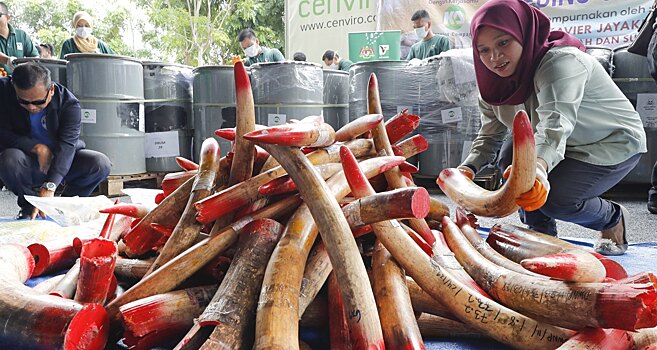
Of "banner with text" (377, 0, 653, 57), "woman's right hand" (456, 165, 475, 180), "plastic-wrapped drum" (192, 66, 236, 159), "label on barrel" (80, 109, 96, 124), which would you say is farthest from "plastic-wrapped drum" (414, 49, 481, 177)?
"label on barrel" (80, 109, 96, 124)

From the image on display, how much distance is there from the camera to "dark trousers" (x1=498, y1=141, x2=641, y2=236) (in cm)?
239

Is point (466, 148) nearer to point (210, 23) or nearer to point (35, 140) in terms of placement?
point (35, 140)

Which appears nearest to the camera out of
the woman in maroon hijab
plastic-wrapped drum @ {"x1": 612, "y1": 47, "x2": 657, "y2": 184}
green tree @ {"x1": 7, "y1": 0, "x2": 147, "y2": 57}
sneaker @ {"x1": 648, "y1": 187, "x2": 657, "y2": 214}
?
the woman in maroon hijab

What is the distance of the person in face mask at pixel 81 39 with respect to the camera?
18.1ft

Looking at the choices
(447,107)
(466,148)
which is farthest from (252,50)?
(466,148)

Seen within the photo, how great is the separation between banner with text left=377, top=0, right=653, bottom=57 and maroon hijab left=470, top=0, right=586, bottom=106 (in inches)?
169

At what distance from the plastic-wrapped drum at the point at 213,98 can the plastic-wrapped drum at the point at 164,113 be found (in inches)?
8.7

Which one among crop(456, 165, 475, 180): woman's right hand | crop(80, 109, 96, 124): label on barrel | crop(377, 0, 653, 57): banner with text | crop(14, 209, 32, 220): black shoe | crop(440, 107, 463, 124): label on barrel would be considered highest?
crop(377, 0, 653, 57): banner with text

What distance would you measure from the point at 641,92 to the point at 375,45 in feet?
10.4

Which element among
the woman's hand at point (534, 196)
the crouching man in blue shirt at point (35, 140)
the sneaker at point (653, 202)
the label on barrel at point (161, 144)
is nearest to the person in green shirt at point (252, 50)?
the label on barrel at point (161, 144)

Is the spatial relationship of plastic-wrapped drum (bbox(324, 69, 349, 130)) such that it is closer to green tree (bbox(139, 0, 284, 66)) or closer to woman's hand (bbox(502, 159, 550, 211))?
woman's hand (bbox(502, 159, 550, 211))

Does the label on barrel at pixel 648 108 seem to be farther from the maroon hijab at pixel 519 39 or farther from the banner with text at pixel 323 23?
the banner with text at pixel 323 23

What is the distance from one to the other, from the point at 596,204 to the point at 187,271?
6.86 ft

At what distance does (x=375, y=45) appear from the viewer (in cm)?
672
